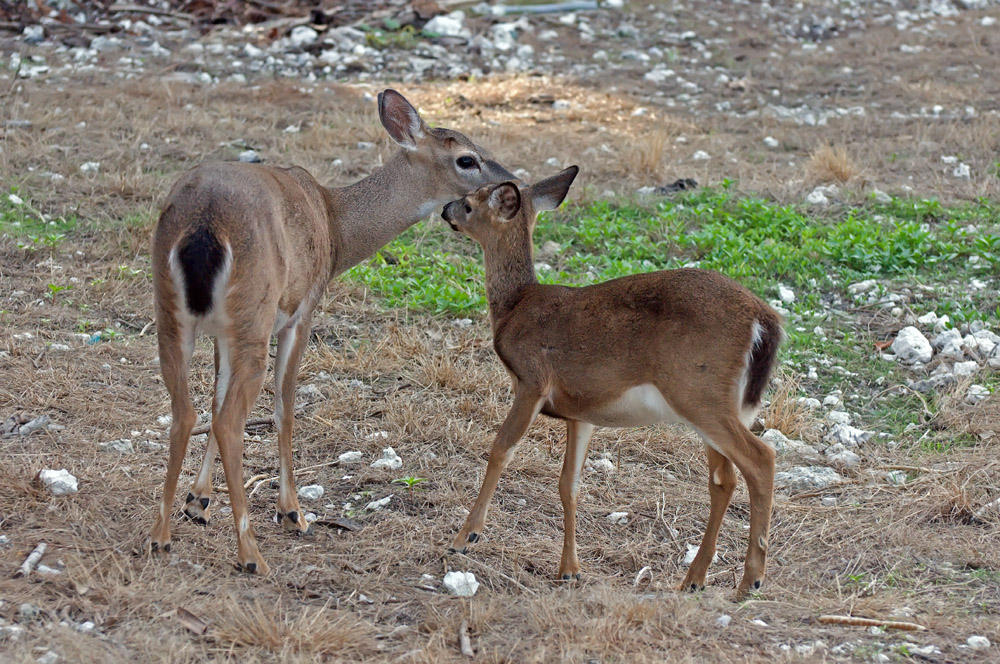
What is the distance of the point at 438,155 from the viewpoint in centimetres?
570

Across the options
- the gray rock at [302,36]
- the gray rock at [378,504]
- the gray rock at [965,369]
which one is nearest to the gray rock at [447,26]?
the gray rock at [302,36]

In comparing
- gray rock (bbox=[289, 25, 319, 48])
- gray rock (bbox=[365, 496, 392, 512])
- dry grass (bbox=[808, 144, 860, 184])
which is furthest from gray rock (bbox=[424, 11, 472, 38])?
gray rock (bbox=[365, 496, 392, 512])

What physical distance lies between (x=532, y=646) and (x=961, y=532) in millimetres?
2011

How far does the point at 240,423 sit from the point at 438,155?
1956mm

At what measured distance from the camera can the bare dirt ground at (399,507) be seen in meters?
3.75

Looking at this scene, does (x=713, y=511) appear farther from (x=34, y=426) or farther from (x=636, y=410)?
(x=34, y=426)

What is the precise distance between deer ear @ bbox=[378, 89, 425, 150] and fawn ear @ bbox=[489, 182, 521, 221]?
2.92ft

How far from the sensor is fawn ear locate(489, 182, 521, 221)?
4938mm

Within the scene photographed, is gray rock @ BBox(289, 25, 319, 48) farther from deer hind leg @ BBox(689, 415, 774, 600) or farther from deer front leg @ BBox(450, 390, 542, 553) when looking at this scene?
deer hind leg @ BBox(689, 415, 774, 600)

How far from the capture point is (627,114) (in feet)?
35.6

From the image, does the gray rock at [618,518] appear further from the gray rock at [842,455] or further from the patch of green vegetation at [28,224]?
the patch of green vegetation at [28,224]

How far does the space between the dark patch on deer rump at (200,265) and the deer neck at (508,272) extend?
1259 mm

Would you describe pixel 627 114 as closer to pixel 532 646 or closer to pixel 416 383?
pixel 416 383

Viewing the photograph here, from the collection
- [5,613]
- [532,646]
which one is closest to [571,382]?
[532,646]
